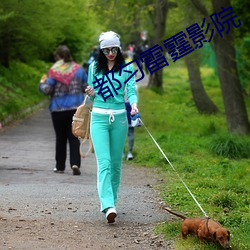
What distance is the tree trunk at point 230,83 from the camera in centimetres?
1675

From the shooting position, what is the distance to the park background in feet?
28.5

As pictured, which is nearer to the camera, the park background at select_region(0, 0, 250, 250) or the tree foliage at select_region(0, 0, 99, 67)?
the park background at select_region(0, 0, 250, 250)

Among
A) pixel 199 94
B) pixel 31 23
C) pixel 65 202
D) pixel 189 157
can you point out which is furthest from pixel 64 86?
pixel 199 94

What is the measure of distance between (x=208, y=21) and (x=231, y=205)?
8.74 meters

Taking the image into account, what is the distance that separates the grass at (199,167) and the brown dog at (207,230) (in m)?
0.09

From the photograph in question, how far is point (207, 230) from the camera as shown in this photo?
6145 millimetres

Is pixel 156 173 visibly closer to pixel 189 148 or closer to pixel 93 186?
pixel 93 186

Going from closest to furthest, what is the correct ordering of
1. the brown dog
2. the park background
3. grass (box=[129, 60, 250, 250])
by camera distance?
the brown dog → grass (box=[129, 60, 250, 250]) → the park background

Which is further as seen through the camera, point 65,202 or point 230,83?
point 230,83

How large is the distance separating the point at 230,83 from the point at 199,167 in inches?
211

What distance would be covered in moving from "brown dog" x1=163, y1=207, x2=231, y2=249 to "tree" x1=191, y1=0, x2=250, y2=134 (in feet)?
34.7

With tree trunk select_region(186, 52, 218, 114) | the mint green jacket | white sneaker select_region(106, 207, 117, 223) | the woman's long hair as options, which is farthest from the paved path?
tree trunk select_region(186, 52, 218, 114)

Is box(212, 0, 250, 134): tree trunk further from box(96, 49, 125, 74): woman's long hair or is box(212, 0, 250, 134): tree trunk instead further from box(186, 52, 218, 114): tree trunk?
box(96, 49, 125, 74): woman's long hair

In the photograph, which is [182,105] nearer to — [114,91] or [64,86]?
[64,86]
